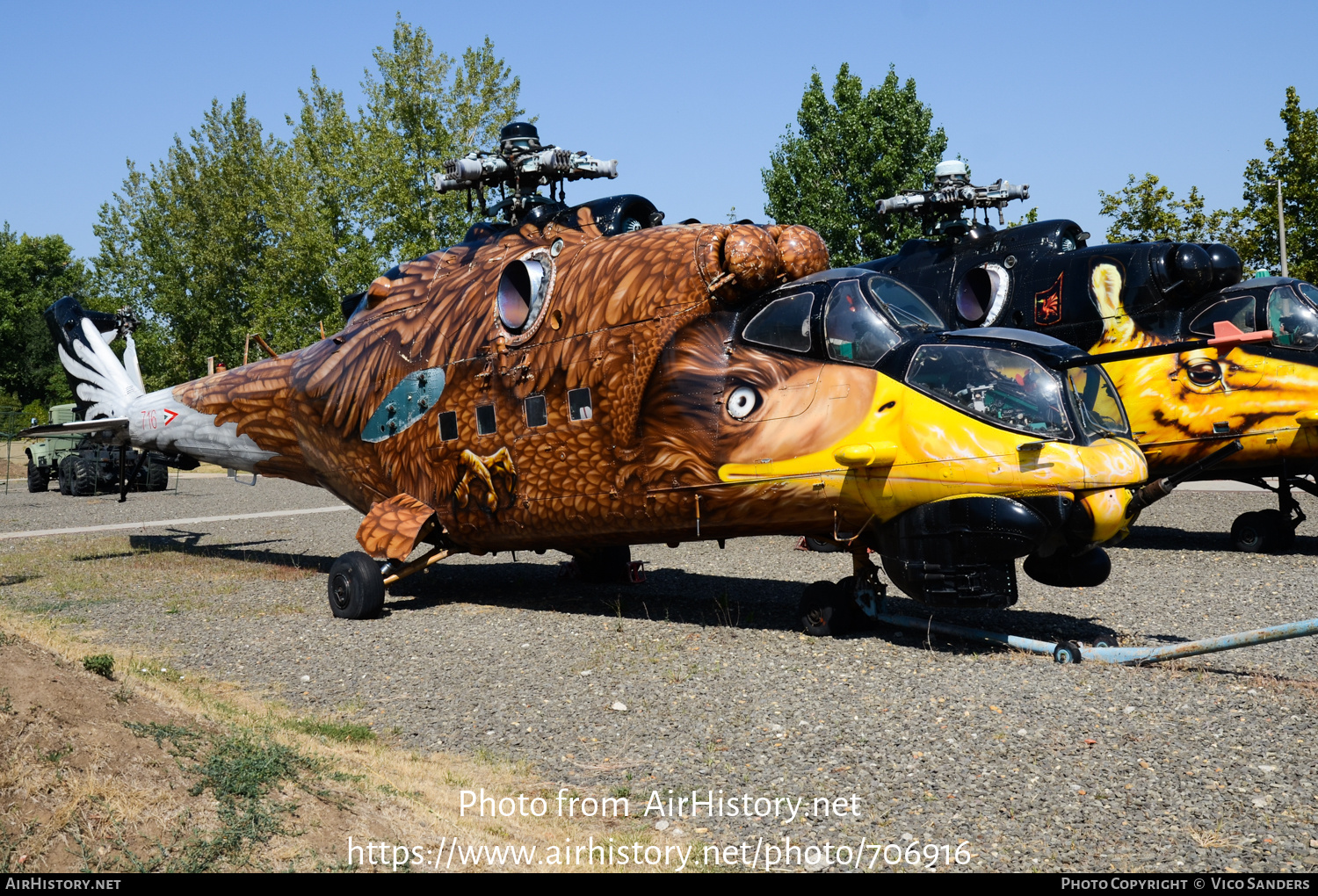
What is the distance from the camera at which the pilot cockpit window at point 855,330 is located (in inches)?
333

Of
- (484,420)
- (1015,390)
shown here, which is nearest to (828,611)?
(1015,390)

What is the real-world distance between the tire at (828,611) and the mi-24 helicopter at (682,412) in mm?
23

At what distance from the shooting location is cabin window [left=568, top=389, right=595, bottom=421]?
32.0 feet

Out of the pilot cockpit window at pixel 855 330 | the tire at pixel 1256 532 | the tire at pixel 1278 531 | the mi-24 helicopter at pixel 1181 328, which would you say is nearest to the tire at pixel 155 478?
the mi-24 helicopter at pixel 1181 328

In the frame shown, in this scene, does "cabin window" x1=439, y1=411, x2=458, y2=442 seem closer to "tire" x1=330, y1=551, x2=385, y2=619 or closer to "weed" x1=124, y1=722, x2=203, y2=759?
"tire" x1=330, y1=551, x2=385, y2=619

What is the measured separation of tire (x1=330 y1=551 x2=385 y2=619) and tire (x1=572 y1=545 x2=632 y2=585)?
102 inches

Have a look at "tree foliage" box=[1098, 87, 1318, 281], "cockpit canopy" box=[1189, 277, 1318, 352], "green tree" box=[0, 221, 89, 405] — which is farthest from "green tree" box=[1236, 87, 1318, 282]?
"green tree" box=[0, 221, 89, 405]

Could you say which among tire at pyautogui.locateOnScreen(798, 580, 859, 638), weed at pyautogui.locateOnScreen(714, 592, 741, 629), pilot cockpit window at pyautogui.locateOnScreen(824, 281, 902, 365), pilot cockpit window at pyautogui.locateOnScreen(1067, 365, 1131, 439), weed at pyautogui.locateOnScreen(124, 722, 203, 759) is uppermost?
pilot cockpit window at pyautogui.locateOnScreen(824, 281, 902, 365)

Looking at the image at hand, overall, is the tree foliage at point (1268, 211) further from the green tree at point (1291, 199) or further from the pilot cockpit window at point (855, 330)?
the pilot cockpit window at point (855, 330)

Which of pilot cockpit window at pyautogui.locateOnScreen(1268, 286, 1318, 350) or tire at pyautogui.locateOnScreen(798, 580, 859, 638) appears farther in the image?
pilot cockpit window at pyautogui.locateOnScreen(1268, 286, 1318, 350)

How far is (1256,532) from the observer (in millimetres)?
13992

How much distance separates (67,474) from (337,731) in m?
29.2

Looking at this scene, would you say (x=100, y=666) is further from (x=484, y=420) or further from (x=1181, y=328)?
(x=1181, y=328)
